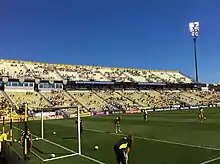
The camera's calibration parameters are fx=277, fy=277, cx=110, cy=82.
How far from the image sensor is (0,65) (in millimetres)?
80312

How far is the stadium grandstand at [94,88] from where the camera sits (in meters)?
70.2

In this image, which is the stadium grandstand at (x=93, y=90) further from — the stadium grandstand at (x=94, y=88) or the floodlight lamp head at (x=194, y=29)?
the floodlight lamp head at (x=194, y=29)

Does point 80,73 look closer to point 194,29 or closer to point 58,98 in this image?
point 58,98

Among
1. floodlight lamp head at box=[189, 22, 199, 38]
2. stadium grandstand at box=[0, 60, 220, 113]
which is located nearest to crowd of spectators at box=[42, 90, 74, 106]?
stadium grandstand at box=[0, 60, 220, 113]

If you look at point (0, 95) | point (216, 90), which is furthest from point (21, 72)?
point (216, 90)

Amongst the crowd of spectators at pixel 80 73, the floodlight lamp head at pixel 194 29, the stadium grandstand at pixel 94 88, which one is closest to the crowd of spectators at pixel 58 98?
the stadium grandstand at pixel 94 88

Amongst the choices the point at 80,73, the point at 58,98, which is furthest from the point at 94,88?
the point at 58,98

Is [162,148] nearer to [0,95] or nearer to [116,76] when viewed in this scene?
[0,95]

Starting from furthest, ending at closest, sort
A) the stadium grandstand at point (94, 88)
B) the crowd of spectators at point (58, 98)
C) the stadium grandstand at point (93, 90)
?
the stadium grandstand at point (94, 88) < the crowd of spectators at point (58, 98) < the stadium grandstand at point (93, 90)

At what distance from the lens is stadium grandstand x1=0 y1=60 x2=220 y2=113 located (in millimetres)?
70250

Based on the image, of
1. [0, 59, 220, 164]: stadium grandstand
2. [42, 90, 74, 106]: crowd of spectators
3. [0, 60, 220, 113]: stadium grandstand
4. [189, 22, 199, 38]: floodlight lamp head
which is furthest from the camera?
[189, 22, 199, 38]: floodlight lamp head

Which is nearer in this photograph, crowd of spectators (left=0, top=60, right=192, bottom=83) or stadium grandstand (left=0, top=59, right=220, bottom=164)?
stadium grandstand (left=0, top=59, right=220, bottom=164)

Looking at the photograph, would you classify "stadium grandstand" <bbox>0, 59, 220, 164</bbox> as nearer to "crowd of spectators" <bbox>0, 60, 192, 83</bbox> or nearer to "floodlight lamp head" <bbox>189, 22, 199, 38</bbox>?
"crowd of spectators" <bbox>0, 60, 192, 83</bbox>

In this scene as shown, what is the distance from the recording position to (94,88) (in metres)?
85.6
